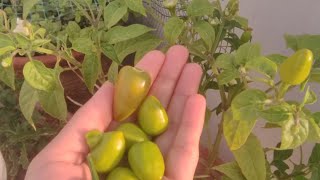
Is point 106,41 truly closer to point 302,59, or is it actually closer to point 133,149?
point 133,149

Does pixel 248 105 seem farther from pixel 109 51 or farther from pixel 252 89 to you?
pixel 109 51

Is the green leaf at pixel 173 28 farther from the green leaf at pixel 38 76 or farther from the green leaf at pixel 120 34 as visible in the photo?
the green leaf at pixel 38 76

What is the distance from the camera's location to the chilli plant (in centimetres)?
48

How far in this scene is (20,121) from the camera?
0.86 m

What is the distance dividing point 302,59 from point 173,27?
22 centimetres

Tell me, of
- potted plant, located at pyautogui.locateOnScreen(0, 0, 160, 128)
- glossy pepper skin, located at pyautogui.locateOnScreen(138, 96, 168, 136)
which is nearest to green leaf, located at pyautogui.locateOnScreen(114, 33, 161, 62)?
potted plant, located at pyautogui.locateOnScreen(0, 0, 160, 128)

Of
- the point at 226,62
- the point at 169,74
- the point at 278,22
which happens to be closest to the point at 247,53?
the point at 226,62

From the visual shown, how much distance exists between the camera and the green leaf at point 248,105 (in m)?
0.50

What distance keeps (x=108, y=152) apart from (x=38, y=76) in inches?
5.2

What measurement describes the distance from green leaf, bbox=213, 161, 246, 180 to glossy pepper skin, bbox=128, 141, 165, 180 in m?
0.12

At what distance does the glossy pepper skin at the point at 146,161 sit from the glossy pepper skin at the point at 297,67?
0.62 feet

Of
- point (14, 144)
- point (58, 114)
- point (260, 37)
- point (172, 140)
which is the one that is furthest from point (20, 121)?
point (260, 37)

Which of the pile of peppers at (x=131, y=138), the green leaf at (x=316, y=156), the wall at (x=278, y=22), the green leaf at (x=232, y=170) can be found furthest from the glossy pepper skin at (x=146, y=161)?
the wall at (x=278, y=22)

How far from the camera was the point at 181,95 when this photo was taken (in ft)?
2.09
